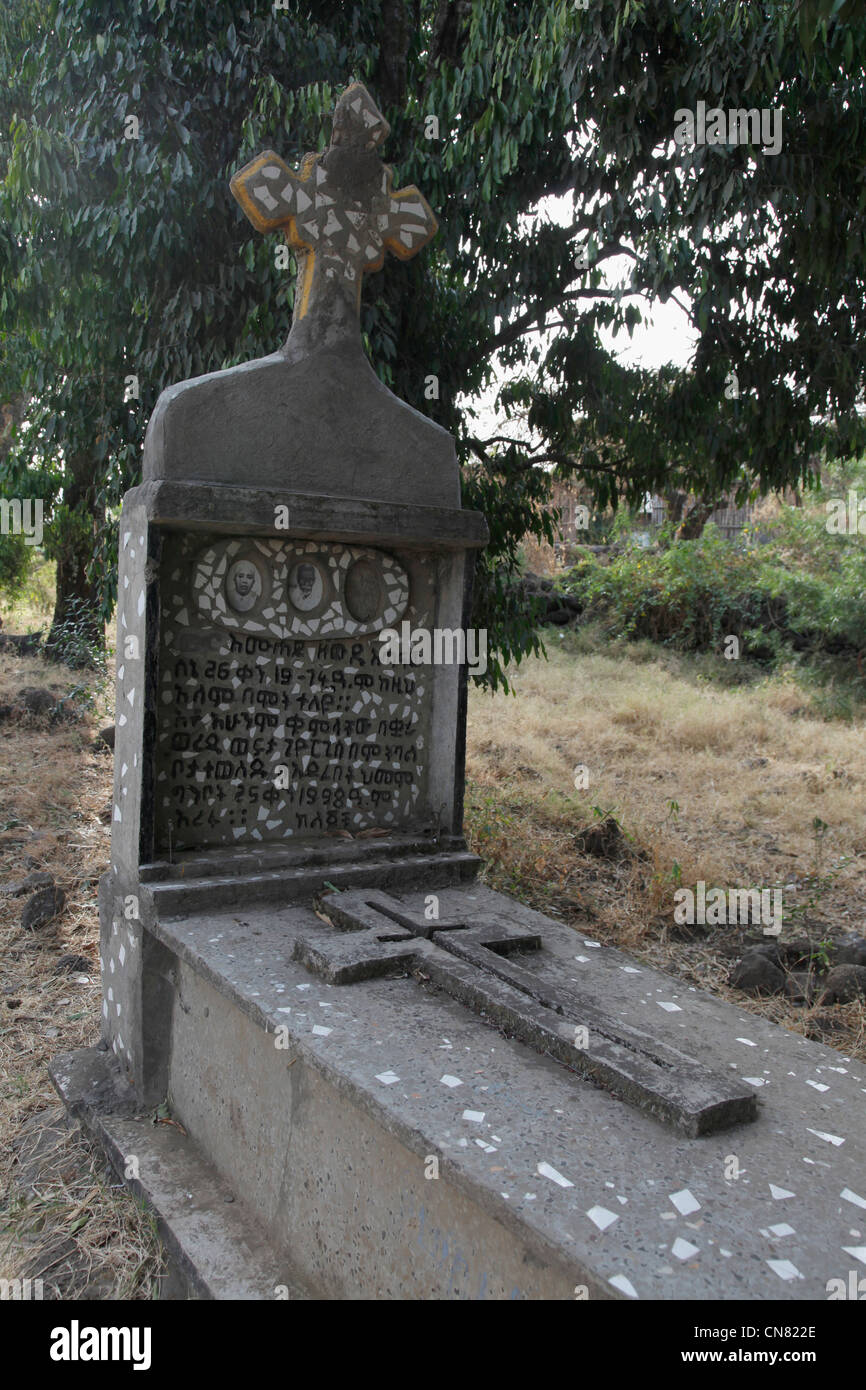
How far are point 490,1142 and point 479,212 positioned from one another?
13.6ft

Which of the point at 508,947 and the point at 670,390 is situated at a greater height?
the point at 670,390

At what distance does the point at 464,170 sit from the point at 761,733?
5.51 meters

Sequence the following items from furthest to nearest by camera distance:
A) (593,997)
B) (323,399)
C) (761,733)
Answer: (761,733)
(323,399)
(593,997)

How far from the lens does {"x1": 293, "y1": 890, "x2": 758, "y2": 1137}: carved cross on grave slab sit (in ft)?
6.23

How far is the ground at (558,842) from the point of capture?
275 cm

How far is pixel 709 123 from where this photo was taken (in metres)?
3.69

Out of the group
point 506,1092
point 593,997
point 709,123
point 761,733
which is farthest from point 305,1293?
point 761,733

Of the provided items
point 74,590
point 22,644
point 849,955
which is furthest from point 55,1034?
point 22,644

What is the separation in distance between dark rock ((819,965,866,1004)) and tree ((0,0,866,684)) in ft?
7.68

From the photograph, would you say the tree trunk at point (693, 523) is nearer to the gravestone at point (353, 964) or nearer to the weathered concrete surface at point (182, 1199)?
the gravestone at point (353, 964)

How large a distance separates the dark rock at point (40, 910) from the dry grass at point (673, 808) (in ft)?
6.85

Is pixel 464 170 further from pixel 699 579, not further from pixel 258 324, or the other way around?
Answer: pixel 699 579

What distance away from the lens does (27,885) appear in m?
4.88

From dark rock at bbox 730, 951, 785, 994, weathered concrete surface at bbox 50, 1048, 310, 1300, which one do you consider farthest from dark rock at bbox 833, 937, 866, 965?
weathered concrete surface at bbox 50, 1048, 310, 1300
